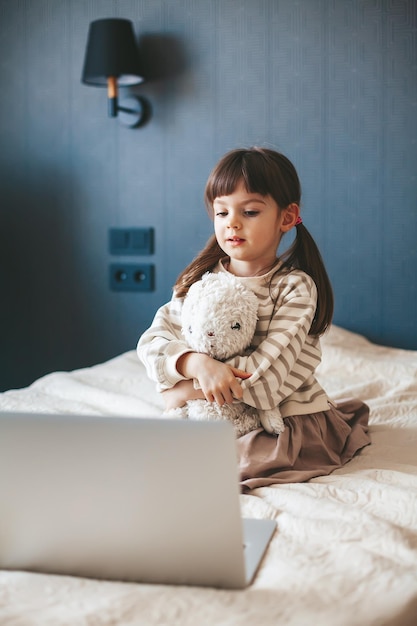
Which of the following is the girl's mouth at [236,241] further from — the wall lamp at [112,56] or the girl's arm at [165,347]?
the wall lamp at [112,56]

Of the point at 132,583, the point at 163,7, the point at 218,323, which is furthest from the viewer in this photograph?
the point at 163,7

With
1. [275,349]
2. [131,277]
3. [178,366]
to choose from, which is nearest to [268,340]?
[275,349]

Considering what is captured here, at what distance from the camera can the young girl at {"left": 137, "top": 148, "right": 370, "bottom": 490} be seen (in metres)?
Result: 1.24

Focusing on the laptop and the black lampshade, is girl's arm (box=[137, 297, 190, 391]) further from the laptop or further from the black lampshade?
the black lampshade

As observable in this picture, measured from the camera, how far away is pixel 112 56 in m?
2.59

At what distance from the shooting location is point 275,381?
125 centimetres

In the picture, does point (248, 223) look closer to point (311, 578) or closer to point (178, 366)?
point (178, 366)

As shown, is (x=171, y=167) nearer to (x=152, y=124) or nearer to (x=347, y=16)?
(x=152, y=124)

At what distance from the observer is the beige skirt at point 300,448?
122cm

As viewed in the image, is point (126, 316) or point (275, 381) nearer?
point (275, 381)

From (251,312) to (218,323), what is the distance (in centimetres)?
7

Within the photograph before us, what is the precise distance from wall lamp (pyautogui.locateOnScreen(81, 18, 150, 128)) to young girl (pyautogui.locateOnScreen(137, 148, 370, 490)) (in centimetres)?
139

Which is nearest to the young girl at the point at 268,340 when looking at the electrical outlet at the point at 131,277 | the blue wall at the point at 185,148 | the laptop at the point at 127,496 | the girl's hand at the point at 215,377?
the girl's hand at the point at 215,377

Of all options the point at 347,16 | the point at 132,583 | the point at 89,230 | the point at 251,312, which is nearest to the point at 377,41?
the point at 347,16
